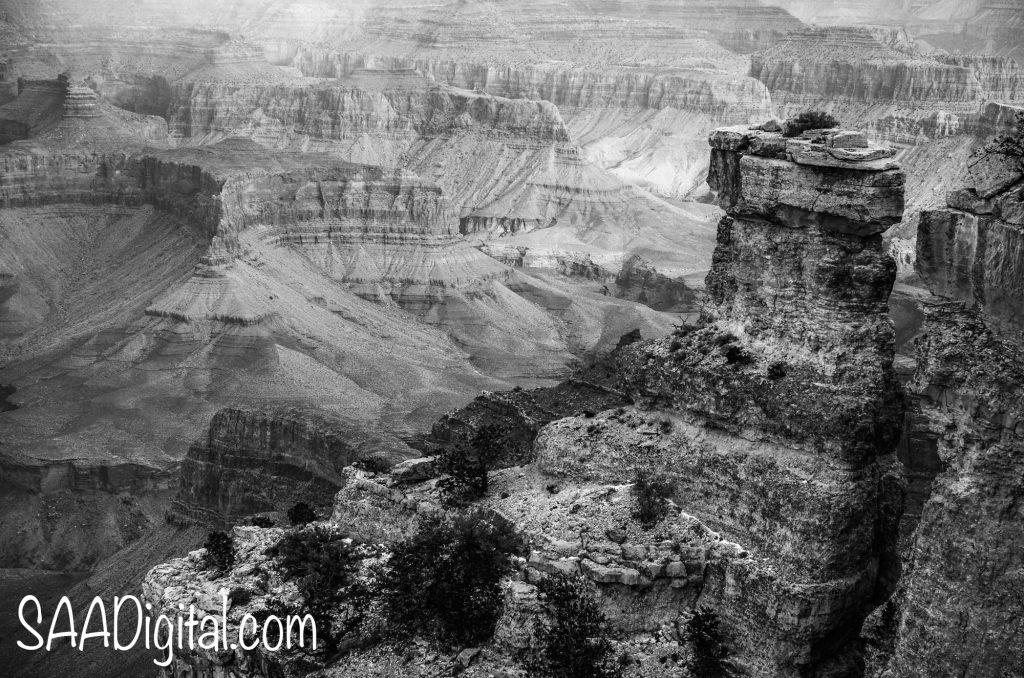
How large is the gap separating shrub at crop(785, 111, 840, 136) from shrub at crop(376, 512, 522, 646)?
1080 cm

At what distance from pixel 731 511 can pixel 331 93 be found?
145m

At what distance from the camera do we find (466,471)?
3819 centimetres

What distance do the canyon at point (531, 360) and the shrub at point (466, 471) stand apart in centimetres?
41

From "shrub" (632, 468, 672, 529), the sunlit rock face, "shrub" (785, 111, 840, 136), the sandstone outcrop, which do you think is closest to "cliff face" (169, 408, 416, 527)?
the sandstone outcrop

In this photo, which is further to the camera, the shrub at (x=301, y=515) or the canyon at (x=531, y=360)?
the shrub at (x=301, y=515)

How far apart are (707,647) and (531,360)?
70.3 m

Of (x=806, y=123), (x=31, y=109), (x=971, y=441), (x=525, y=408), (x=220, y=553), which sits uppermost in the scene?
(x=806, y=123)

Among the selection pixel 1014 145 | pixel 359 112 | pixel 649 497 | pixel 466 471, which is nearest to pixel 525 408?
pixel 466 471

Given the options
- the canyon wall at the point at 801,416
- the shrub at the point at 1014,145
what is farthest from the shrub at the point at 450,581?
the shrub at the point at 1014,145

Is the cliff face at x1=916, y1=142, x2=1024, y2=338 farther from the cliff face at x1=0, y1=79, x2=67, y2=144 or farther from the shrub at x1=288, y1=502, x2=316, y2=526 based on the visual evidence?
the cliff face at x1=0, y1=79, x2=67, y2=144

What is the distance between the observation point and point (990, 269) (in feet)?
88.7

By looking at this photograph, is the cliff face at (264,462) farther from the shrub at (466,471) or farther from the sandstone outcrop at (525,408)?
the shrub at (466,471)

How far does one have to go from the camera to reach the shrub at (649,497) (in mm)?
33406

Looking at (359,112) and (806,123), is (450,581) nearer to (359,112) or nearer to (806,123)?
(806,123)
